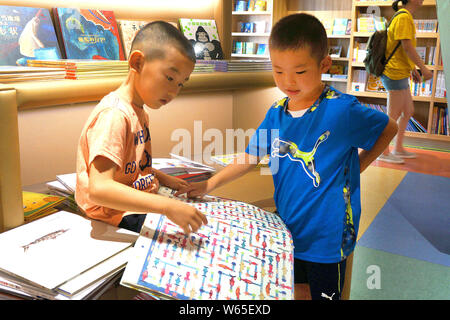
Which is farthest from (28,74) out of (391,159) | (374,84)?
(374,84)

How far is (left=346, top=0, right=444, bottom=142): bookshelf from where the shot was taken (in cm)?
448

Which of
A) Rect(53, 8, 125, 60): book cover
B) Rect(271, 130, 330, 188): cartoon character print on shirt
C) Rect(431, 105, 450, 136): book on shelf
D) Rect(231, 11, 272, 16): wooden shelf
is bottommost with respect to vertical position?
Rect(431, 105, 450, 136): book on shelf

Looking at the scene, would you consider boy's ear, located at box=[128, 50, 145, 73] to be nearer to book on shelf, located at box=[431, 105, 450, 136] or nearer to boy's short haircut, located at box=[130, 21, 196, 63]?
boy's short haircut, located at box=[130, 21, 196, 63]

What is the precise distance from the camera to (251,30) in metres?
6.31

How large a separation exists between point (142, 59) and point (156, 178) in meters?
0.35

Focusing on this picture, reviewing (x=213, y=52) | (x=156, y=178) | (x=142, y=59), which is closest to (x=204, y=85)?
(x=213, y=52)

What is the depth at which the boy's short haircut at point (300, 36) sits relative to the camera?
897 millimetres

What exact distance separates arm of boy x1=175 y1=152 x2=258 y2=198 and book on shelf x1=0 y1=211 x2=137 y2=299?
0.71 feet

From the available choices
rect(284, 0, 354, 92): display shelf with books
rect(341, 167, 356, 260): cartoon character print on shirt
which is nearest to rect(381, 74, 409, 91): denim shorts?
rect(284, 0, 354, 92): display shelf with books

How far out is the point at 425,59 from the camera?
4.59m

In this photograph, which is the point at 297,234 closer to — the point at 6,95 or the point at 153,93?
the point at 153,93

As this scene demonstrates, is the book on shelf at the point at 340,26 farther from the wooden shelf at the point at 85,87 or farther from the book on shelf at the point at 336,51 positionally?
the wooden shelf at the point at 85,87

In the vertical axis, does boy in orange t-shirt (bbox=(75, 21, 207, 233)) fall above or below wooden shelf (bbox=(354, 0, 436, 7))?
below
